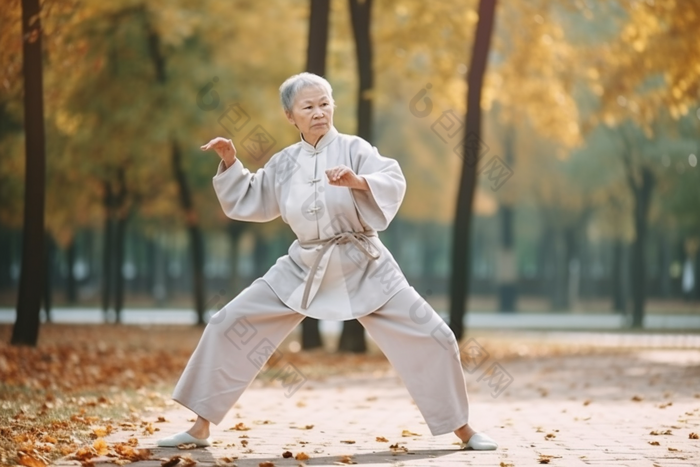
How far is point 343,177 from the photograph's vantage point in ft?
18.8

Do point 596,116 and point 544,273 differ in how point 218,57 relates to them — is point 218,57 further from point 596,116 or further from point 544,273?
point 544,273

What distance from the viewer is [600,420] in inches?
314

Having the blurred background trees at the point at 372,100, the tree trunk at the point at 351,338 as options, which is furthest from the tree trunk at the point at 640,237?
the tree trunk at the point at 351,338

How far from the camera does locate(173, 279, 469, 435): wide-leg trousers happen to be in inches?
240

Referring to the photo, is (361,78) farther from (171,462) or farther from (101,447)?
(171,462)

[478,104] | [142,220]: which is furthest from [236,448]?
[142,220]

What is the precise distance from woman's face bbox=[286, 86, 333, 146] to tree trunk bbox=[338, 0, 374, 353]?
397 inches

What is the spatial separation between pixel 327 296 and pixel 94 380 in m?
5.70

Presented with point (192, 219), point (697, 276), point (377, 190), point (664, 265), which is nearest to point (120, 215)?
point (192, 219)

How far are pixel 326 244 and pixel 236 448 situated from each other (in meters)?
1.35

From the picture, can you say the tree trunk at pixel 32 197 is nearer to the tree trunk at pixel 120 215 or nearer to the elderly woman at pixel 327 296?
the elderly woman at pixel 327 296

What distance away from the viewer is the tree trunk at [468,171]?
1609 cm

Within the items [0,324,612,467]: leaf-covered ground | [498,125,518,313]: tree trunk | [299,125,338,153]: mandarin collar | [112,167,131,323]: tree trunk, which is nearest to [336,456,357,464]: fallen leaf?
[0,324,612,467]: leaf-covered ground

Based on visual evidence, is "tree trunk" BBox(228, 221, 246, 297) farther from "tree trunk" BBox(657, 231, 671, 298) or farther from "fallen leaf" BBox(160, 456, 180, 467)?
"fallen leaf" BBox(160, 456, 180, 467)
